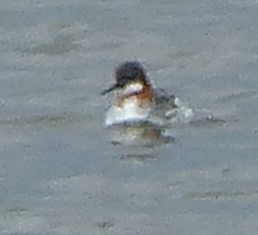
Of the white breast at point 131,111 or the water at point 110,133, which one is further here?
the white breast at point 131,111

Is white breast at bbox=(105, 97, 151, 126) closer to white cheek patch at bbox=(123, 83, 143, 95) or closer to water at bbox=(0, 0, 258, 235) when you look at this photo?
white cheek patch at bbox=(123, 83, 143, 95)

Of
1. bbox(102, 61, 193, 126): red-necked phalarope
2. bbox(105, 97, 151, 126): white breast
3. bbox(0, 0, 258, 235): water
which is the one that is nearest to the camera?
bbox(0, 0, 258, 235): water

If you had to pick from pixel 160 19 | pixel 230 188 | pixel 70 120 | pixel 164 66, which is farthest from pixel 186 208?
pixel 160 19

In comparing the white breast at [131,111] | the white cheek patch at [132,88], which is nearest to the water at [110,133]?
the white breast at [131,111]

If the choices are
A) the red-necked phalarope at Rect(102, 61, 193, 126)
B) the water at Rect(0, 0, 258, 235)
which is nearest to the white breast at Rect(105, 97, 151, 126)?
the red-necked phalarope at Rect(102, 61, 193, 126)

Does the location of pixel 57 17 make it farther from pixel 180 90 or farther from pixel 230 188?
pixel 230 188

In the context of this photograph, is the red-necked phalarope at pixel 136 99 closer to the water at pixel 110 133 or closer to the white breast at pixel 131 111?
the white breast at pixel 131 111

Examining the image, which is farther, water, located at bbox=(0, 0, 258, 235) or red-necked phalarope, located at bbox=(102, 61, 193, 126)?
red-necked phalarope, located at bbox=(102, 61, 193, 126)

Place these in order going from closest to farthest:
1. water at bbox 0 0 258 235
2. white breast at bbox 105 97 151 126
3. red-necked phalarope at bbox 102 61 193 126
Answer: water at bbox 0 0 258 235 → red-necked phalarope at bbox 102 61 193 126 → white breast at bbox 105 97 151 126

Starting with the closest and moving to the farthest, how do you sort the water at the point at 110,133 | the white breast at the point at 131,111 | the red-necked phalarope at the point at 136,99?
the water at the point at 110,133 < the red-necked phalarope at the point at 136,99 < the white breast at the point at 131,111
